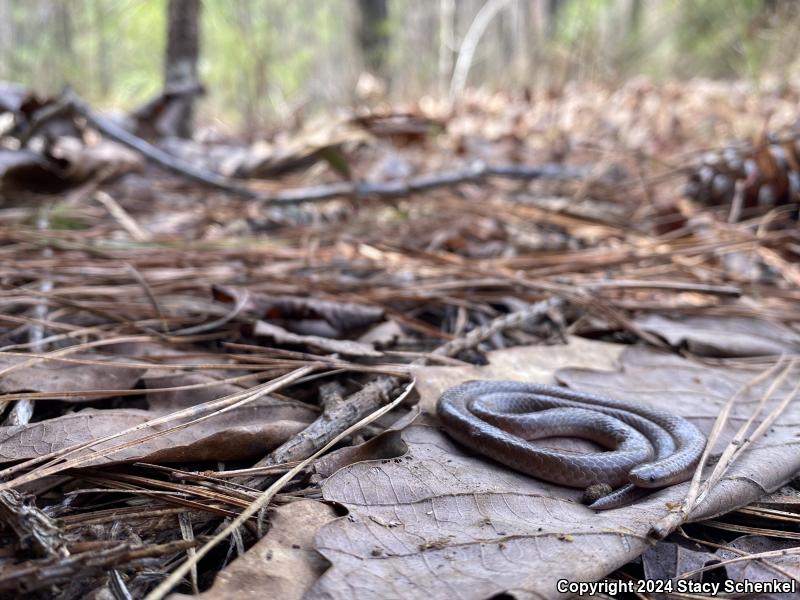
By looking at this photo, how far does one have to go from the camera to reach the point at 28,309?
2.38 m

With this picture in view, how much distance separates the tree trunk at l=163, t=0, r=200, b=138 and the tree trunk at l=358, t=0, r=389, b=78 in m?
5.30

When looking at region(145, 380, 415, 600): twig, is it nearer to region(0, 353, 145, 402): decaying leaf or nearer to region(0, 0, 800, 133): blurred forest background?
region(0, 353, 145, 402): decaying leaf

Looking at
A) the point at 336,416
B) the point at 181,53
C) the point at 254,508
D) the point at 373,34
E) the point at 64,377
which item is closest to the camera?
the point at 254,508

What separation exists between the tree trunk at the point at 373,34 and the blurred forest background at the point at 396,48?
2 cm

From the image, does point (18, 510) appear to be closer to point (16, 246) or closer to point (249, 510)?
point (249, 510)

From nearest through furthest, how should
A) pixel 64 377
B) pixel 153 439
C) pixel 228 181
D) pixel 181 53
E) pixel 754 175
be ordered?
1. pixel 153 439
2. pixel 64 377
3. pixel 228 181
4. pixel 754 175
5. pixel 181 53

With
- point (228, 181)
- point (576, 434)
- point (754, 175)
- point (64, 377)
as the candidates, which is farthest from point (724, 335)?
point (228, 181)

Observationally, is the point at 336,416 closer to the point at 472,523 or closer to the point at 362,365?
the point at 362,365

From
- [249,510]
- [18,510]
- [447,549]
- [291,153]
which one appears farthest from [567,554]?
[291,153]

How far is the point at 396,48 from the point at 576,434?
433 inches

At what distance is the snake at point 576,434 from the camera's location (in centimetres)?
158

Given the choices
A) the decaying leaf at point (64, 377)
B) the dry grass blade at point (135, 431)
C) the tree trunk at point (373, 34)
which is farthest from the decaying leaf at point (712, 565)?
the tree trunk at point (373, 34)

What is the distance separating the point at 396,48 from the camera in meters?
11.6

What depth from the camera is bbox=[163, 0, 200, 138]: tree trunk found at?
18.2ft
